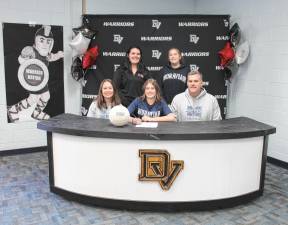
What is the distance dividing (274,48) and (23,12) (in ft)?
10.8

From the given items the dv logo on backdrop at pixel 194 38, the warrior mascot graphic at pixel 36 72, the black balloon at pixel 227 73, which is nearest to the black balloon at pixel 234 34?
the black balloon at pixel 227 73

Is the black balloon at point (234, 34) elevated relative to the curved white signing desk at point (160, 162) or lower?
elevated

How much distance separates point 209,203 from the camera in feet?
8.79

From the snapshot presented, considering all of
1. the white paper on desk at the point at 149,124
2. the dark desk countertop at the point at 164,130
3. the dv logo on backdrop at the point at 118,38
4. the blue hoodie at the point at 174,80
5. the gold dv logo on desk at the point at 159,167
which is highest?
the dv logo on backdrop at the point at 118,38

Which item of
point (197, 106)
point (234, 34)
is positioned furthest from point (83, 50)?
point (234, 34)

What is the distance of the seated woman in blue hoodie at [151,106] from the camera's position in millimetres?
3002

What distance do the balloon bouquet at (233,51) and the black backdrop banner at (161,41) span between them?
9 centimetres

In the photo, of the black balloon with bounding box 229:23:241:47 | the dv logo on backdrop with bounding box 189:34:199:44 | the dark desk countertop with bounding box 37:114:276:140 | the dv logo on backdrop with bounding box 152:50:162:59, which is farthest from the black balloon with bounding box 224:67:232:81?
the dark desk countertop with bounding box 37:114:276:140

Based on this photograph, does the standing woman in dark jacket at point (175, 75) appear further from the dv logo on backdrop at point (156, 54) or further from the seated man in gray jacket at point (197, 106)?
the dv logo on backdrop at point (156, 54)

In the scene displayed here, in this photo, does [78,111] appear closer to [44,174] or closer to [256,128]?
[44,174]

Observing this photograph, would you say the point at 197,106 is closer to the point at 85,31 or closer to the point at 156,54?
the point at 156,54

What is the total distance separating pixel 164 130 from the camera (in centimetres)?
255

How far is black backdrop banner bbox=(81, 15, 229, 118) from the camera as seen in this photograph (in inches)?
175

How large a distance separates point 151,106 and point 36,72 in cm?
206
